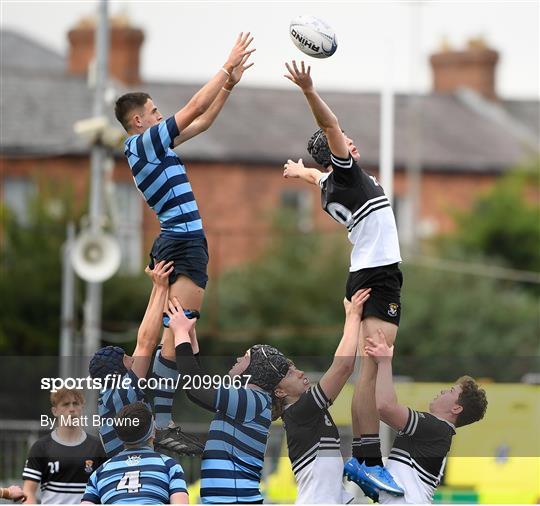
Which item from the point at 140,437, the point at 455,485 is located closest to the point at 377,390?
the point at 140,437

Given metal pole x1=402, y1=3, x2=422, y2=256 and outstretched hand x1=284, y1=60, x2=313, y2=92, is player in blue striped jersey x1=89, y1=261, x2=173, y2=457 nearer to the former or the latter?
outstretched hand x1=284, y1=60, x2=313, y2=92

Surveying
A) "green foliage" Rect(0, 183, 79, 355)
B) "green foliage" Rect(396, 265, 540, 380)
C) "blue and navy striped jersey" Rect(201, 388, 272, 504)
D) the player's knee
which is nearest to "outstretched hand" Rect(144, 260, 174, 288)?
"blue and navy striped jersey" Rect(201, 388, 272, 504)

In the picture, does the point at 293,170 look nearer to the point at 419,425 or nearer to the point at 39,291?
the point at 419,425

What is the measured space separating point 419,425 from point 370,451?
0.36 meters

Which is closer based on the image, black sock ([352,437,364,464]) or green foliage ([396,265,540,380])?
black sock ([352,437,364,464])

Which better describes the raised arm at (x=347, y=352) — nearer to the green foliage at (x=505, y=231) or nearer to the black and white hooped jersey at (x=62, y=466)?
the black and white hooped jersey at (x=62, y=466)

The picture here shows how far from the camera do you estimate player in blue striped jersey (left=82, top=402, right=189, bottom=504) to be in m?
10.0

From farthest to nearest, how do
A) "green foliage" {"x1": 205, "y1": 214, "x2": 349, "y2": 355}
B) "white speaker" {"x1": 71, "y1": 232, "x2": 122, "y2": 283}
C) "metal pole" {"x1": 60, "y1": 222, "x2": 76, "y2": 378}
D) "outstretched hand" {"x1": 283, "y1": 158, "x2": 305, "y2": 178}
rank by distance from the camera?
"green foliage" {"x1": 205, "y1": 214, "x2": 349, "y2": 355}
"metal pole" {"x1": 60, "y1": 222, "x2": 76, "y2": 378}
"white speaker" {"x1": 71, "y1": 232, "x2": 122, "y2": 283}
"outstretched hand" {"x1": 283, "y1": 158, "x2": 305, "y2": 178}

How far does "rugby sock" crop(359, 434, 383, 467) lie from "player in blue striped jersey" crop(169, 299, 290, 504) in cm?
62

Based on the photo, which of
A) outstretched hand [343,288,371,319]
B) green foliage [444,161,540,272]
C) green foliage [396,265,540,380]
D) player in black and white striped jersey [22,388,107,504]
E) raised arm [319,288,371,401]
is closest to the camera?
raised arm [319,288,371,401]

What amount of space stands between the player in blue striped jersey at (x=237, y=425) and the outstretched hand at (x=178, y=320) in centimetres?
2

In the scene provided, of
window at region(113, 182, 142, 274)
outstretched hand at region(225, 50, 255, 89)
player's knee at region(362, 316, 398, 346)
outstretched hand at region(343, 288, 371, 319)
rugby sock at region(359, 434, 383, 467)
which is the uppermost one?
window at region(113, 182, 142, 274)

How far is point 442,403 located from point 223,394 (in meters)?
1.43

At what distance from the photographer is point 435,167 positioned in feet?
161
